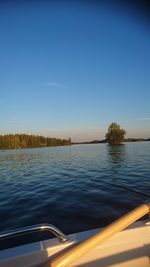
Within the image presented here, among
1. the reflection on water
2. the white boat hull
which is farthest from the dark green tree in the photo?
the white boat hull

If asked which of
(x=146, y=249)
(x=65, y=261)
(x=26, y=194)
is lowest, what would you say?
(x=26, y=194)

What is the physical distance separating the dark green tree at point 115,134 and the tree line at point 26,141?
69.9m

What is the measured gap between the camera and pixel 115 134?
8800cm

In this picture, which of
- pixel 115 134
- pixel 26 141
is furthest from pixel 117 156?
Result: pixel 26 141

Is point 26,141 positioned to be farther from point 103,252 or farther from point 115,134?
point 103,252

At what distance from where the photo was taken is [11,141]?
459 feet

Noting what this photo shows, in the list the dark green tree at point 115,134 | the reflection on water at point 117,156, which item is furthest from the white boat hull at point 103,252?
the dark green tree at point 115,134

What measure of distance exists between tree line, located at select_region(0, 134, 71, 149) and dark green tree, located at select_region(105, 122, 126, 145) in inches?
2751

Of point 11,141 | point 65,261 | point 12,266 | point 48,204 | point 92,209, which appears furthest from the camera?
point 11,141

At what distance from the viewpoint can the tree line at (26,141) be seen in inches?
5487

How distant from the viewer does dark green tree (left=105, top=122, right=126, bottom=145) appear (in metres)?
88.0

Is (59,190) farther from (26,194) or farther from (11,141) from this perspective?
(11,141)

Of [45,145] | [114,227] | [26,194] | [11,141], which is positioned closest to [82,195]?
[26,194]

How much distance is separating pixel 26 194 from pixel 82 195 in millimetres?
2823
